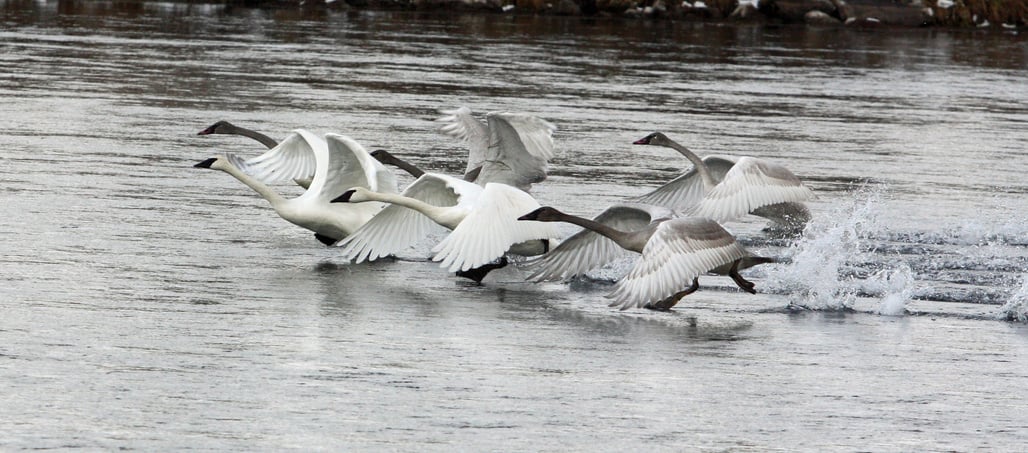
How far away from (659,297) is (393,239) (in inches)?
90.7

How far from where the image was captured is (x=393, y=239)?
10.7 meters

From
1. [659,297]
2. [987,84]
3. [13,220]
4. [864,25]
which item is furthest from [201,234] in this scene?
[864,25]

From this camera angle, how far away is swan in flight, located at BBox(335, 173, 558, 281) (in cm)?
981

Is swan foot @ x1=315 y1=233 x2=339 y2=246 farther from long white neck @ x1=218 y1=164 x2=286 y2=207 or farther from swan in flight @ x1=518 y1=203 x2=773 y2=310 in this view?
swan in flight @ x1=518 y1=203 x2=773 y2=310

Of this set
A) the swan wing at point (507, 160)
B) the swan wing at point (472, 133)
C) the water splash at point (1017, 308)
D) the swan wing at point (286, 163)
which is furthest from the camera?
the swan wing at point (286, 163)

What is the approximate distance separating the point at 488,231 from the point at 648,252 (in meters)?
1.23

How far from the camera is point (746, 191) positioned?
37.5ft

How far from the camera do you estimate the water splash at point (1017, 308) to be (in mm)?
9414

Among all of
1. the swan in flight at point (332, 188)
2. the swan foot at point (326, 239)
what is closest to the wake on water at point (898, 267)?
the swan in flight at point (332, 188)

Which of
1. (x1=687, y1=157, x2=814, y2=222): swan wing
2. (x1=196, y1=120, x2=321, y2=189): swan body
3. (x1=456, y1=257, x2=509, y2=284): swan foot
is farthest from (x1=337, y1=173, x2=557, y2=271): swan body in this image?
(x1=196, y1=120, x2=321, y2=189): swan body

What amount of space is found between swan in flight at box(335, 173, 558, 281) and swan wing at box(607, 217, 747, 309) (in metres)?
1.06

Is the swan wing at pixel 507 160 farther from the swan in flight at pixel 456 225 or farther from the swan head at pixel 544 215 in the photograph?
the swan head at pixel 544 215

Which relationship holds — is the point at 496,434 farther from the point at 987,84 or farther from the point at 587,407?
the point at 987,84

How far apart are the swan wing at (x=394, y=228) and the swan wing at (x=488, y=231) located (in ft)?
1.64
